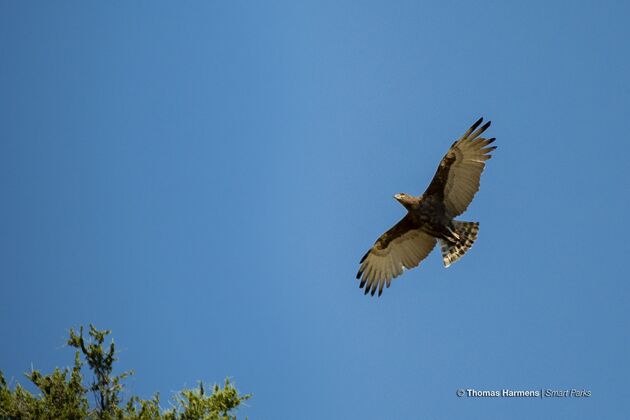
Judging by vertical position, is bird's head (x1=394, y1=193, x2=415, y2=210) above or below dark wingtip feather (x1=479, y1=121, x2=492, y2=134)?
below

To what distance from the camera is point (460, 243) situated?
16.0 m

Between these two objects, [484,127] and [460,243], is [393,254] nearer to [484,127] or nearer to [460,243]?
[460,243]

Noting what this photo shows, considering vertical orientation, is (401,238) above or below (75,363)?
above

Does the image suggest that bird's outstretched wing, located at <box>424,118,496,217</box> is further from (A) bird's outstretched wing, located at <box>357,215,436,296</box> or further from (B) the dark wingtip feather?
(A) bird's outstretched wing, located at <box>357,215,436,296</box>

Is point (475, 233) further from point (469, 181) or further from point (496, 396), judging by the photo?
point (496, 396)

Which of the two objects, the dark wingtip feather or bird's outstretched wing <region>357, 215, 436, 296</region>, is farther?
bird's outstretched wing <region>357, 215, 436, 296</region>

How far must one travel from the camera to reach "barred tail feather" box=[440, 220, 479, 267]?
1583 centimetres

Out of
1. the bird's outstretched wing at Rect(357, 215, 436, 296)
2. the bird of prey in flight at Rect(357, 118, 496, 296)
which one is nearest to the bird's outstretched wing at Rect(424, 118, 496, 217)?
the bird of prey in flight at Rect(357, 118, 496, 296)

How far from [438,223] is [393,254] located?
1499mm

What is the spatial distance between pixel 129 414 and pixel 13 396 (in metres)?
1.88

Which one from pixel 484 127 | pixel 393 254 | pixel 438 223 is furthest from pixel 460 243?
pixel 484 127

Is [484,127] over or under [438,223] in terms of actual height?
over

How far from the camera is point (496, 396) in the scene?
1470 centimetres

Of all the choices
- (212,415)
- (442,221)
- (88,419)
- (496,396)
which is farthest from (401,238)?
(88,419)
